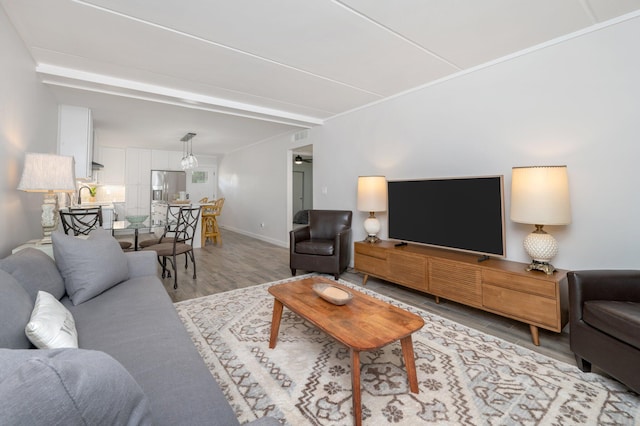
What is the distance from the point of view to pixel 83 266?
1.88 meters

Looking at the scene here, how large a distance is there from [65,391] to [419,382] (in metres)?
1.84

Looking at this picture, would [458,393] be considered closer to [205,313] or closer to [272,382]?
[272,382]

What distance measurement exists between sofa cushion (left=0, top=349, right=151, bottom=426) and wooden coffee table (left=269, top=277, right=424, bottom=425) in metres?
1.04

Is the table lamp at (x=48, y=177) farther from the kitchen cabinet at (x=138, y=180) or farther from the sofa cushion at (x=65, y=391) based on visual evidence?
the kitchen cabinet at (x=138, y=180)

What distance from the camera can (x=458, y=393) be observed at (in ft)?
5.49

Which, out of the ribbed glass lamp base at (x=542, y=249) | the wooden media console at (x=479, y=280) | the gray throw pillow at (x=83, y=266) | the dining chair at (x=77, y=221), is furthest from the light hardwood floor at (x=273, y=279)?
the gray throw pillow at (x=83, y=266)

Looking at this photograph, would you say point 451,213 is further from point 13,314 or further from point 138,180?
point 138,180

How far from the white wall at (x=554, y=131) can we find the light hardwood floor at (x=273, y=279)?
706 mm

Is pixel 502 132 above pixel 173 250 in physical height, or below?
A: above

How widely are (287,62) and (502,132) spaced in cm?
228

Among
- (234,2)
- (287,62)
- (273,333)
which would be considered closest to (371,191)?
(287,62)

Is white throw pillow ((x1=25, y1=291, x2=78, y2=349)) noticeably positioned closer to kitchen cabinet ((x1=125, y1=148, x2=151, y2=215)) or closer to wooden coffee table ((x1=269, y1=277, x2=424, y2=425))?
wooden coffee table ((x1=269, y1=277, x2=424, y2=425))

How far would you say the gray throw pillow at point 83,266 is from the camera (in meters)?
1.84

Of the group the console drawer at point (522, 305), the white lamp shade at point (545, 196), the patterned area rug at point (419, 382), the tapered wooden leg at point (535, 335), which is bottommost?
the patterned area rug at point (419, 382)
